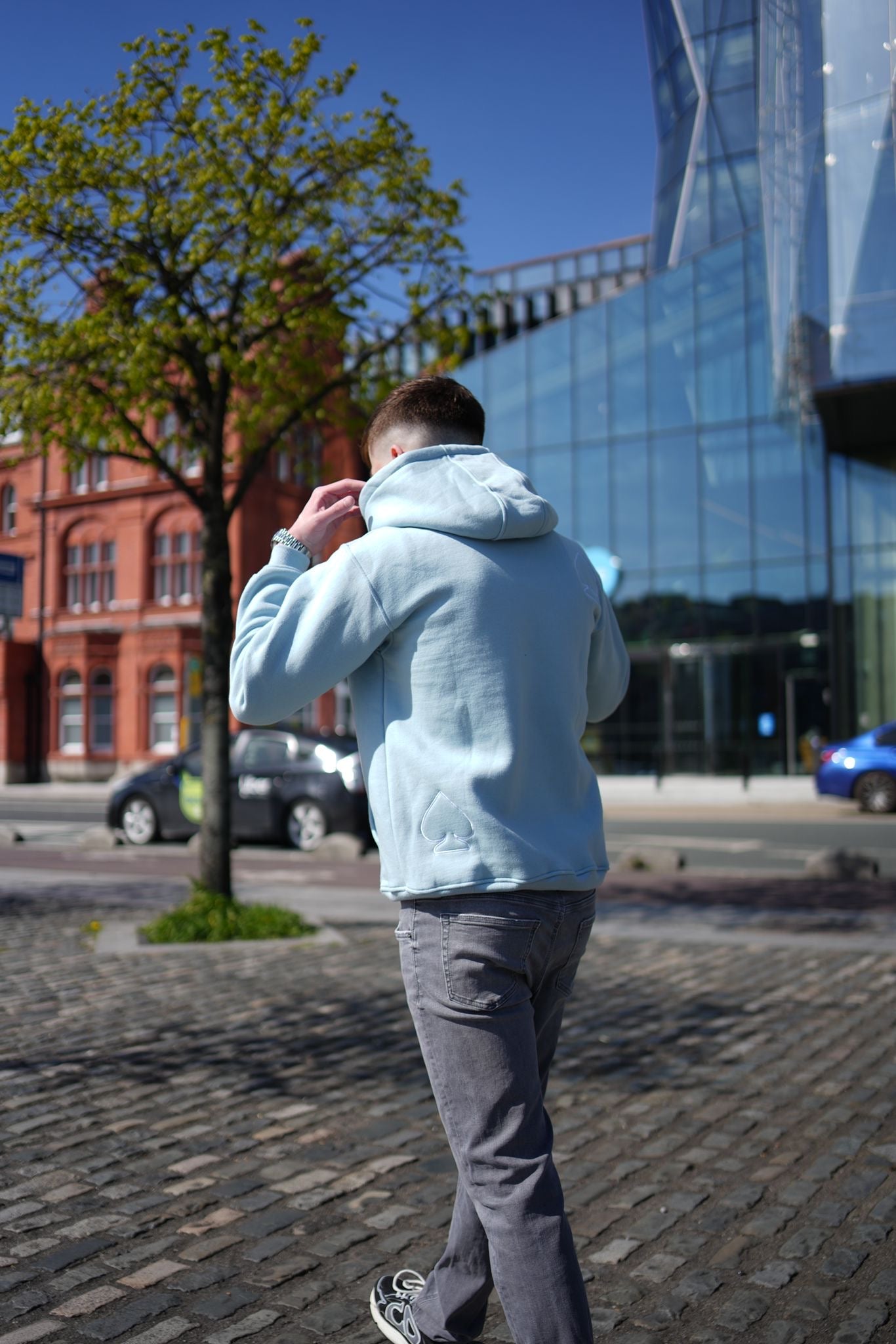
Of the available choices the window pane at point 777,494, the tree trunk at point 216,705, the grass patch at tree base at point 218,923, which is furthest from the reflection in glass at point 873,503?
the grass patch at tree base at point 218,923

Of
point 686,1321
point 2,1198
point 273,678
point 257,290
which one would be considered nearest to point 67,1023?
point 2,1198

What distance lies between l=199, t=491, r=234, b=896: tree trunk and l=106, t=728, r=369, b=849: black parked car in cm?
595

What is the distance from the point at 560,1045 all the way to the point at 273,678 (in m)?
3.62

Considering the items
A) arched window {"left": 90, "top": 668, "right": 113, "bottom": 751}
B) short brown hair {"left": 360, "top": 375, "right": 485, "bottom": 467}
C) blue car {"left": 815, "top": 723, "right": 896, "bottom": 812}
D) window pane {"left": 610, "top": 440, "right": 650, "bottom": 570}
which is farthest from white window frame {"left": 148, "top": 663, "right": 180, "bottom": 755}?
short brown hair {"left": 360, "top": 375, "right": 485, "bottom": 467}

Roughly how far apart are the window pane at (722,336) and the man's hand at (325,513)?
31628 millimetres

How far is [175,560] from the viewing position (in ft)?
132

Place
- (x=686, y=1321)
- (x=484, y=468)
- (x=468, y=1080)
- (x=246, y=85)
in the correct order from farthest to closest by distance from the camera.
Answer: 1. (x=246, y=85)
2. (x=686, y=1321)
3. (x=484, y=468)
4. (x=468, y=1080)

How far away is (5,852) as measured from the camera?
15.4 metres

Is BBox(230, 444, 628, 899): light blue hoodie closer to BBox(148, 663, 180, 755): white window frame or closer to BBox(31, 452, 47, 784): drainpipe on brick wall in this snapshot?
BBox(148, 663, 180, 755): white window frame

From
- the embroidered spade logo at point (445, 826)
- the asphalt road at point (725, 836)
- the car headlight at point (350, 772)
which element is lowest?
the asphalt road at point (725, 836)

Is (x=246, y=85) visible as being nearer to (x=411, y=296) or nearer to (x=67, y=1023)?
(x=411, y=296)

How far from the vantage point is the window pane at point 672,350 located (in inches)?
1299

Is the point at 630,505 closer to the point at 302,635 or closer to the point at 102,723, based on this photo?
the point at 102,723

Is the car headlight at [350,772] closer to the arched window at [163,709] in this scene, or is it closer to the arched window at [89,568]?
the arched window at [163,709]
